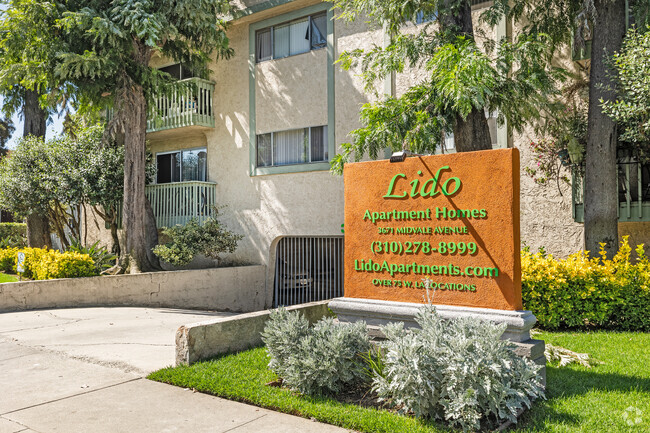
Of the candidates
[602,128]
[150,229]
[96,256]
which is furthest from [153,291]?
[602,128]

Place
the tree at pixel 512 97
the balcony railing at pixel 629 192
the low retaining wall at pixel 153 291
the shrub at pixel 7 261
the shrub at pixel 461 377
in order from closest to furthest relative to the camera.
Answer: the shrub at pixel 461 377 → the tree at pixel 512 97 → the balcony railing at pixel 629 192 → the low retaining wall at pixel 153 291 → the shrub at pixel 7 261

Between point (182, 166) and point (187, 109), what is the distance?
2.37 metres

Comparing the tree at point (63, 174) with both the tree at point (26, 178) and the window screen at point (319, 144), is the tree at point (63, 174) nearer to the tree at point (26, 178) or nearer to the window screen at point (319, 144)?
the tree at point (26, 178)

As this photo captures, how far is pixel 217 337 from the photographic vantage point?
281 inches

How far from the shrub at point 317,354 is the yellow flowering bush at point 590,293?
469 centimetres

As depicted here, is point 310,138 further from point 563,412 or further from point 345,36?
point 563,412

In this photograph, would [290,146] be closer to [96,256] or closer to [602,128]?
[96,256]

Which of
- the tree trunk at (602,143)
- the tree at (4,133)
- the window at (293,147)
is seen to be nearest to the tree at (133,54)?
the window at (293,147)

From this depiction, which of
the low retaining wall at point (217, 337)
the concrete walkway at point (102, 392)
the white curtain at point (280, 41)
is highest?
the white curtain at point (280, 41)

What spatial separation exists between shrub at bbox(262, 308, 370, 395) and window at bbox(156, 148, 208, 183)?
41.0 ft

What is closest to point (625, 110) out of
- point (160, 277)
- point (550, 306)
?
point (550, 306)


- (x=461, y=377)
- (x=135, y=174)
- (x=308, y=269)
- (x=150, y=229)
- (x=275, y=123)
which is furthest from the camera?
(x=150, y=229)

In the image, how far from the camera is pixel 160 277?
14039 mm

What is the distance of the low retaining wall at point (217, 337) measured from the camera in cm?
680
